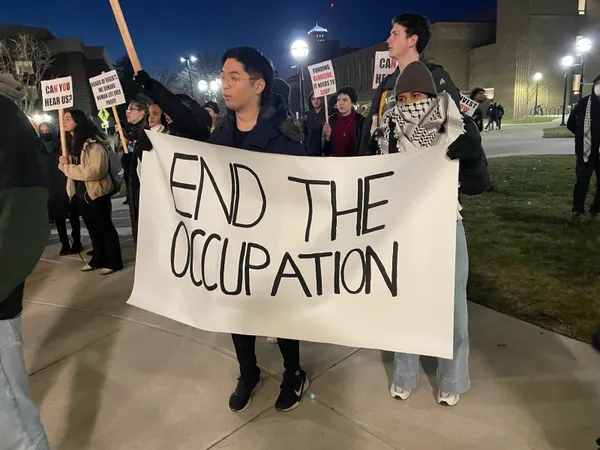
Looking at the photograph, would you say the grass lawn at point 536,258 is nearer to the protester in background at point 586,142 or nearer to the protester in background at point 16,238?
the protester in background at point 586,142

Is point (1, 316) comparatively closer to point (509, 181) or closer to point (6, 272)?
point (6, 272)

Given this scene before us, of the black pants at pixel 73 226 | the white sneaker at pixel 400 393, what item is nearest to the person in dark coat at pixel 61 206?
the black pants at pixel 73 226

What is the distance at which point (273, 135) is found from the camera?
8.43 feet

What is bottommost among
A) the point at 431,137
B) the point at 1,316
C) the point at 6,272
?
the point at 1,316

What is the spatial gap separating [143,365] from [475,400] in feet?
6.80

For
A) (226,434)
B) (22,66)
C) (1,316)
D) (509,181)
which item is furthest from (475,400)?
(22,66)

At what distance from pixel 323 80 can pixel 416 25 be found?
491 cm

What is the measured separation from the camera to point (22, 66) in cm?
3500

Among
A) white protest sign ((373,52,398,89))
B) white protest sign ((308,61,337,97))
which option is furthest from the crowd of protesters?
white protest sign ((308,61,337,97))

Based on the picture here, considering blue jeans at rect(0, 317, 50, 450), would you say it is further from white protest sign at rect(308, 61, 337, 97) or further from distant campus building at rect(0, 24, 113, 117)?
distant campus building at rect(0, 24, 113, 117)

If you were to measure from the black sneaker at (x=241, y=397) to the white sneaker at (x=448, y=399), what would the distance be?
1032 mm

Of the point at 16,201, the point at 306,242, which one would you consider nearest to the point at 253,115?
the point at 306,242

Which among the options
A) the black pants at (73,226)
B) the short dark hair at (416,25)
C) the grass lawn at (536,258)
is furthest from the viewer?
the black pants at (73,226)

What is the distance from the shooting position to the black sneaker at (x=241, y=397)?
281 cm
